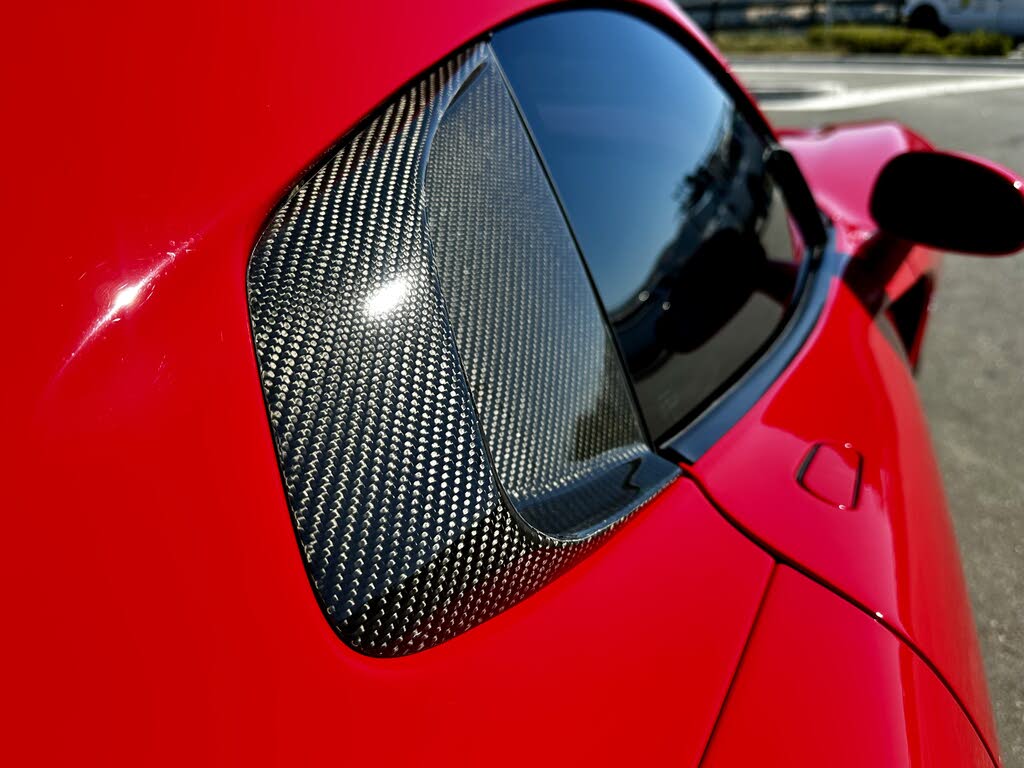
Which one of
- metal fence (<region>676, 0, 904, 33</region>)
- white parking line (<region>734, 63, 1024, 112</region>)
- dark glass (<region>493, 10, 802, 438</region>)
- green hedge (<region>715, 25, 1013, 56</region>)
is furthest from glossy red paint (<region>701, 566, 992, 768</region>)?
metal fence (<region>676, 0, 904, 33</region>)

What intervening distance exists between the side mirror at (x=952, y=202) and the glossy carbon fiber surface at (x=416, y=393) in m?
1.47

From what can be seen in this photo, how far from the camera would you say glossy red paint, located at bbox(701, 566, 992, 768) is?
0.86 meters

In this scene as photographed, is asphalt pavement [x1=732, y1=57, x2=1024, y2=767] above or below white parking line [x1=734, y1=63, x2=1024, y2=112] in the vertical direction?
above

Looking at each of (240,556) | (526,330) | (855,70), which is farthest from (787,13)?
(240,556)

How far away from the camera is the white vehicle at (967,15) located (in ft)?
61.6

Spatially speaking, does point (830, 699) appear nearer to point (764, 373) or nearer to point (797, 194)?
point (764, 373)

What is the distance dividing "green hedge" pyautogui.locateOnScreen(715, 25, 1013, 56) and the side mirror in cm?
1660

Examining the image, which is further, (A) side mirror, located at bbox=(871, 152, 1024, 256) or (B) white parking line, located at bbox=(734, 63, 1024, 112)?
(B) white parking line, located at bbox=(734, 63, 1024, 112)

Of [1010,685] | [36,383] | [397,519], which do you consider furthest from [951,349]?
[36,383]

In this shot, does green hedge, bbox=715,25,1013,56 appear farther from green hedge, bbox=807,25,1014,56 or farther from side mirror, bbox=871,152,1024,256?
side mirror, bbox=871,152,1024,256

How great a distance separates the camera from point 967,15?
773 inches

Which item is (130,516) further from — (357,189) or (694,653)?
(694,653)

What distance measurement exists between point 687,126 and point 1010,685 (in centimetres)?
163

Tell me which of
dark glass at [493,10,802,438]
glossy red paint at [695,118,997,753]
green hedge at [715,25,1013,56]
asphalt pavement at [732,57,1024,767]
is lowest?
green hedge at [715,25,1013,56]
